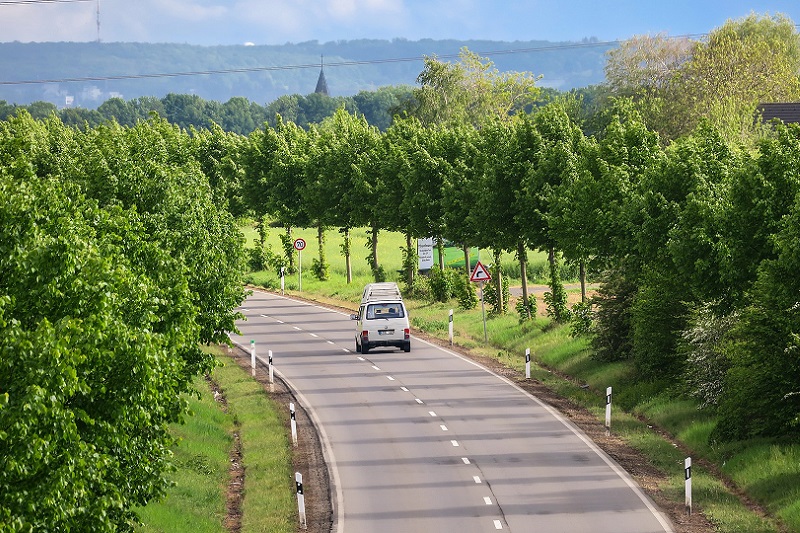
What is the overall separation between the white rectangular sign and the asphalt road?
68.0ft

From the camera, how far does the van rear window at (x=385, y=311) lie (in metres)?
41.8

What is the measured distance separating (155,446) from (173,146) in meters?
72.2

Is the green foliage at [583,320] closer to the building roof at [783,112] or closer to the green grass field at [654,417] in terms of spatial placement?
the green grass field at [654,417]

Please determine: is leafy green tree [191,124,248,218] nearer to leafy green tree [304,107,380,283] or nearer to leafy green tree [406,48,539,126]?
leafy green tree [304,107,380,283]

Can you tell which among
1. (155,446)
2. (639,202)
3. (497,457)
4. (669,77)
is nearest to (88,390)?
(155,446)

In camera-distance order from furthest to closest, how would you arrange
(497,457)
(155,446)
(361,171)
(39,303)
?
(361,171), (497,457), (155,446), (39,303)

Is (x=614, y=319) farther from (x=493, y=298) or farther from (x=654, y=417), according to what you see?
(x=493, y=298)

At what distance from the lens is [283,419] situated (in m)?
32.2

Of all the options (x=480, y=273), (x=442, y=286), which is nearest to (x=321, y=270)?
(x=442, y=286)

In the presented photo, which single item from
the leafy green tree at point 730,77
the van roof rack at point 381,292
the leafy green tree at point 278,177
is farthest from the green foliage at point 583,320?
the leafy green tree at point 730,77

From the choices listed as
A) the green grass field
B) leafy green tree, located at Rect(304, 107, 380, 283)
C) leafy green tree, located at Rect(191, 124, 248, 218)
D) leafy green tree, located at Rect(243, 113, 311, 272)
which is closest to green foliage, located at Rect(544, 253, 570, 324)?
the green grass field

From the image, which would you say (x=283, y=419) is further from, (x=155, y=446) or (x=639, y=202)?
(x=155, y=446)

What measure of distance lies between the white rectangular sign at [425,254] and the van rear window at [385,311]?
21203mm

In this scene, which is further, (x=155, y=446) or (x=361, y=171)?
(x=361, y=171)
